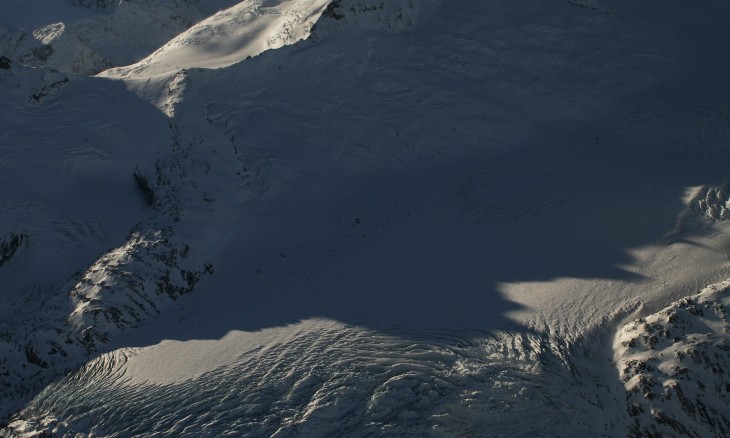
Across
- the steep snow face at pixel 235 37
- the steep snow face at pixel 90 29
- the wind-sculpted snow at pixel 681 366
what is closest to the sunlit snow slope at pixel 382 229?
the wind-sculpted snow at pixel 681 366

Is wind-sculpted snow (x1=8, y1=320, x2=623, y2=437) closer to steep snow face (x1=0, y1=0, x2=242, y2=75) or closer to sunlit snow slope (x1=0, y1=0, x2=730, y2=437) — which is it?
sunlit snow slope (x1=0, y1=0, x2=730, y2=437)

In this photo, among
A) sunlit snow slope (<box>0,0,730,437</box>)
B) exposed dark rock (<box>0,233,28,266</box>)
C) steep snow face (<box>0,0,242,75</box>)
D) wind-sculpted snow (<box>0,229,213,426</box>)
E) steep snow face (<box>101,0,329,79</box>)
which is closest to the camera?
sunlit snow slope (<box>0,0,730,437</box>)

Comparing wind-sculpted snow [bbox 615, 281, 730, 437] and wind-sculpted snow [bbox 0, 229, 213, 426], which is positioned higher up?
wind-sculpted snow [bbox 0, 229, 213, 426]

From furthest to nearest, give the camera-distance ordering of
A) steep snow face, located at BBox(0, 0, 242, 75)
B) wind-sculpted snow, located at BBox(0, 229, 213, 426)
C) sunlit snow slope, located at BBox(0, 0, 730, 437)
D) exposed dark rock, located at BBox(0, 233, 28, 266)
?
steep snow face, located at BBox(0, 0, 242, 75)
exposed dark rock, located at BBox(0, 233, 28, 266)
wind-sculpted snow, located at BBox(0, 229, 213, 426)
sunlit snow slope, located at BBox(0, 0, 730, 437)

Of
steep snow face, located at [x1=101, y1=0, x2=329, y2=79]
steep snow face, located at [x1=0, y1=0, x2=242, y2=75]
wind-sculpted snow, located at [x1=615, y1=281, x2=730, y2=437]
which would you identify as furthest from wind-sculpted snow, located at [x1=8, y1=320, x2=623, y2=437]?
steep snow face, located at [x1=0, y1=0, x2=242, y2=75]

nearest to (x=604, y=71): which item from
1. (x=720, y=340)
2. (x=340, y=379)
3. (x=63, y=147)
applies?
(x=720, y=340)

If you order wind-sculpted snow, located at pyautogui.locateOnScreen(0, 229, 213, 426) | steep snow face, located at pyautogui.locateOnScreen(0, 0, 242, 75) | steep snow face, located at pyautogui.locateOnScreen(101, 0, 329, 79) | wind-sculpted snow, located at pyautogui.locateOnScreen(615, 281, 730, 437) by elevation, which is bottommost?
wind-sculpted snow, located at pyautogui.locateOnScreen(615, 281, 730, 437)

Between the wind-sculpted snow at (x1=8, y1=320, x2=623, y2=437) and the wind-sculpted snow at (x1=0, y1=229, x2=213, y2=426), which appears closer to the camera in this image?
the wind-sculpted snow at (x1=8, y1=320, x2=623, y2=437)
